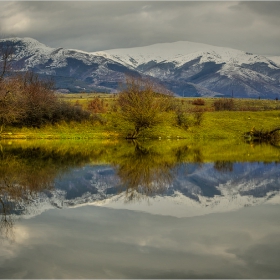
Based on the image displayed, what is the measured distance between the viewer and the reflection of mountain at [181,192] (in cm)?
2266

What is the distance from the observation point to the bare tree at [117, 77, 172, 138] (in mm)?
70500

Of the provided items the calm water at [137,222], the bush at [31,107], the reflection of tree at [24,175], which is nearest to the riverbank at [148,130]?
the bush at [31,107]

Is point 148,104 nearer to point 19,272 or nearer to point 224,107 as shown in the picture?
point 224,107

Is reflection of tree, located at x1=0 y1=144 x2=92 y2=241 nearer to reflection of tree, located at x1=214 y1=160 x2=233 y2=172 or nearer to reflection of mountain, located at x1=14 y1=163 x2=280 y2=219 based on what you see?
reflection of mountain, located at x1=14 y1=163 x2=280 y2=219

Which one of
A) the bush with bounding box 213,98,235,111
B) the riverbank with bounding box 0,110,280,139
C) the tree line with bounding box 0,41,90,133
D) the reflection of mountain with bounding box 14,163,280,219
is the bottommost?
the riverbank with bounding box 0,110,280,139

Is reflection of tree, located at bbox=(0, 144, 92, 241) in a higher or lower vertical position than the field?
higher

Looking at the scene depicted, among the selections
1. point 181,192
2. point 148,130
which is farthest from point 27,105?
point 181,192

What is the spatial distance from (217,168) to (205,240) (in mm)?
22567

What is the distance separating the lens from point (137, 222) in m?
19.2

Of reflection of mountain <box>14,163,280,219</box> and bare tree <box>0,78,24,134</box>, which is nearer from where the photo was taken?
reflection of mountain <box>14,163,280,219</box>

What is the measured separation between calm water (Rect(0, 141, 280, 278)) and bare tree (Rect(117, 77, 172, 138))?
3275cm

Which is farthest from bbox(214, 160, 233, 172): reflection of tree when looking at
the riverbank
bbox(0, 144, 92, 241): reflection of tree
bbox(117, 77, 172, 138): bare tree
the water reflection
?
the riverbank

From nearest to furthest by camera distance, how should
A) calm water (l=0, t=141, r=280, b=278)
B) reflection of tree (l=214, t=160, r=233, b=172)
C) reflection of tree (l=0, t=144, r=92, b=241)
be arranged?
calm water (l=0, t=141, r=280, b=278)
reflection of tree (l=0, t=144, r=92, b=241)
reflection of tree (l=214, t=160, r=233, b=172)

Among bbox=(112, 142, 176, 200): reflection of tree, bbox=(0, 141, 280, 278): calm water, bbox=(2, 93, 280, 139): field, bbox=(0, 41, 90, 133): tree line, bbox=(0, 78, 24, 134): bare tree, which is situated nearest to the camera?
bbox=(0, 141, 280, 278): calm water
